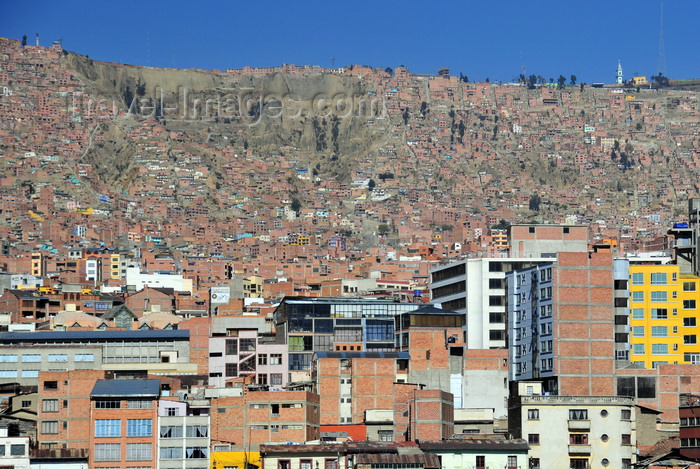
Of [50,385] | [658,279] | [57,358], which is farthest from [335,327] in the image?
[50,385]

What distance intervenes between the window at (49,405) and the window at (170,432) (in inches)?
267

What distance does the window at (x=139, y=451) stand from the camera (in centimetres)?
8506

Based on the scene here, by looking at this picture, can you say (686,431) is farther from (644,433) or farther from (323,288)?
(323,288)

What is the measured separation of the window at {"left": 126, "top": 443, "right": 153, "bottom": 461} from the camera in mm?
85062

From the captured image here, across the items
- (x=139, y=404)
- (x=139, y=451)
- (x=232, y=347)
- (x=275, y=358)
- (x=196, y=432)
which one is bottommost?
(x=139, y=451)

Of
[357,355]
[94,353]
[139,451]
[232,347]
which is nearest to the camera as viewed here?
[139,451]

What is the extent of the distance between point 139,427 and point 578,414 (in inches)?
954

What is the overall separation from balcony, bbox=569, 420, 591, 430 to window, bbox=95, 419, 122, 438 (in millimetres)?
24683

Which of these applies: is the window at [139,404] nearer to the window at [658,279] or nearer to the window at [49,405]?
the window at [49,405]

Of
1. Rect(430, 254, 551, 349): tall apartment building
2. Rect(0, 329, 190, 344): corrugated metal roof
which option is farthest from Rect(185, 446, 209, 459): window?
Rect(430, 254, 551, 349): tall apartment building

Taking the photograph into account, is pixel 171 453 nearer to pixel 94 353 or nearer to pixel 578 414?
pixel 578 414

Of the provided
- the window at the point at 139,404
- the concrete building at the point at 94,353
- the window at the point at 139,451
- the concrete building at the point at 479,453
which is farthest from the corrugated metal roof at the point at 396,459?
the concrete building at the point at 94,353

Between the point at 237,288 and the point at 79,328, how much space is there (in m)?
66.5

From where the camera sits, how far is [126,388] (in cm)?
8700
